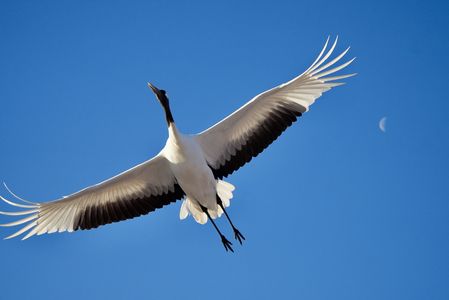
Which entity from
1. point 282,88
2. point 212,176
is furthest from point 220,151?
point 282,88

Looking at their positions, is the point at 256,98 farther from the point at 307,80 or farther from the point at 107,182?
the point at 107,182

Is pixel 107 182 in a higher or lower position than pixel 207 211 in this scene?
higher

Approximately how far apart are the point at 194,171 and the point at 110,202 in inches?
57.6

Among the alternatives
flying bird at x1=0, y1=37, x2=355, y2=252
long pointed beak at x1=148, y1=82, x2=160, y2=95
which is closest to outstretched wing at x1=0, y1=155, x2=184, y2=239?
flying bird at x1=0, y1=37, x2=355, y2=252

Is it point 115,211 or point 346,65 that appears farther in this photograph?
point 115,211

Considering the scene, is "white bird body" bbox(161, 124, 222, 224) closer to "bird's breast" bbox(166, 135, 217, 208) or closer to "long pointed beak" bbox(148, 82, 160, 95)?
"bird's breast" bbox(166, 135, 217, 208)

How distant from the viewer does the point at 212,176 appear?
13.0m

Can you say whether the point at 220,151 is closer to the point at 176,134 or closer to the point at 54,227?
the point at 176,134

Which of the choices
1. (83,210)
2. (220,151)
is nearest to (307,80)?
(220,151)

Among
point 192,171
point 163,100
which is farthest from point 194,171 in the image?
point 163,100

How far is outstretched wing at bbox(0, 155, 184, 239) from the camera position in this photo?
13070 millimetres

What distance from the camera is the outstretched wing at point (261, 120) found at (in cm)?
1272

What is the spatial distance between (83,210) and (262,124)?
9.70 feet

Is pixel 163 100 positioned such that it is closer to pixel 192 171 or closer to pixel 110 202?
pixel 192 171
